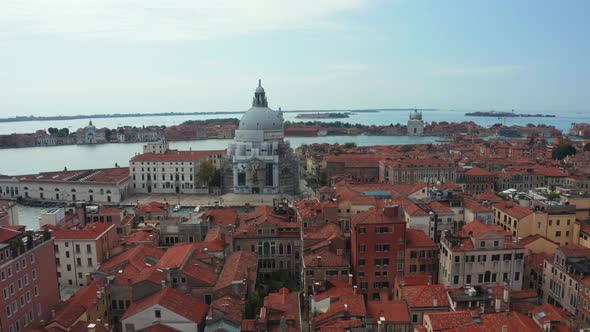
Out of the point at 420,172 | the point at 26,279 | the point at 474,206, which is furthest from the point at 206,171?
the point at 26,279

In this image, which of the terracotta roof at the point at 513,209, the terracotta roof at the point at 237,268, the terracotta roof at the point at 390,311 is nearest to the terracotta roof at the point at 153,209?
the terracotta roof at the point at 237,268

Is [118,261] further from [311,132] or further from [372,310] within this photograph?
[311,132]

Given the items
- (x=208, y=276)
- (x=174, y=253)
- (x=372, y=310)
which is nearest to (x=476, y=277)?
(x=372, y=310)

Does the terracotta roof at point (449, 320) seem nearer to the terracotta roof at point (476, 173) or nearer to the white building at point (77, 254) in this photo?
the white building at point (77, 254)

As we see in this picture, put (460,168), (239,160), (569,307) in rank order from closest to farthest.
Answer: (569,307), (239,160), (460,168)

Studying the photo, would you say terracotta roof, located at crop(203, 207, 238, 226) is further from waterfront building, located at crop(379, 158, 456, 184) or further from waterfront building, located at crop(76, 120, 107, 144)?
waterfront building, located at crop(76, 120, 107, 144)

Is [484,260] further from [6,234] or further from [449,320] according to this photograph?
[6,234]
